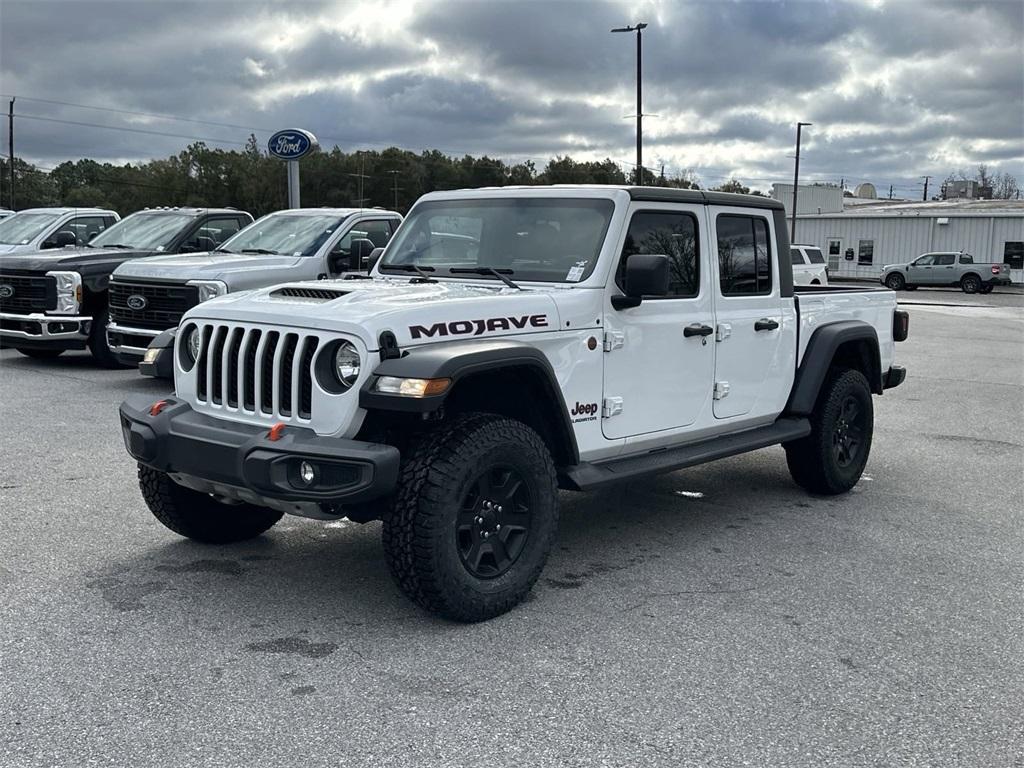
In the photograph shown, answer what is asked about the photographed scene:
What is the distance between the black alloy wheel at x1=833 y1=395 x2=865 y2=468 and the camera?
271 inches

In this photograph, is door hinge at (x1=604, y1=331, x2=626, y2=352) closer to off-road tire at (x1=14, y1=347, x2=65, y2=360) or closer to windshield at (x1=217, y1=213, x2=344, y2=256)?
windshield at (x1=217, y1=213, x2=344, y2=256)

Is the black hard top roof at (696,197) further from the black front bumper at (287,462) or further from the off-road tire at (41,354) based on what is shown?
the off-road tire at (41,354)

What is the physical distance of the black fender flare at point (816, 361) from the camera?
650 cm

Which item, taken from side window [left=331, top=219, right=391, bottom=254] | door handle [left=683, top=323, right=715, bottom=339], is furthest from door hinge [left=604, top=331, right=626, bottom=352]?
side window [left=331, top=219, right=391, bottom=254]

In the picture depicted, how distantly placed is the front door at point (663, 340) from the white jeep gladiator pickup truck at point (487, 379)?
0.01m

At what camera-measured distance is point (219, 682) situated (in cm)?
388

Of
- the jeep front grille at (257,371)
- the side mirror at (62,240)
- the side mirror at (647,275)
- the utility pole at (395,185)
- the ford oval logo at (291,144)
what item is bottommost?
the jeep front grille at (257,371)

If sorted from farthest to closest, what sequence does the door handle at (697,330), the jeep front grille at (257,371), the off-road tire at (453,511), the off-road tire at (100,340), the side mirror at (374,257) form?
1. the off-road tire at (100,340)
2. the side mirror at (374,257)
3. the door handle at (697,330)
4. the jeep front grille at (257,371)
5. the off-road tire at (453,511)

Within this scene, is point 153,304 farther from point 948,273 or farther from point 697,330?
point 948,273

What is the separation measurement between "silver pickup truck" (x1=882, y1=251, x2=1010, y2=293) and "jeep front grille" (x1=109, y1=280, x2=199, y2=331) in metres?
36.4

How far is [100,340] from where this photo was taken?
12359 millimetres

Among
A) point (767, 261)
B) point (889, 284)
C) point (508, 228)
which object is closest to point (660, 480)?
point (767, 261)

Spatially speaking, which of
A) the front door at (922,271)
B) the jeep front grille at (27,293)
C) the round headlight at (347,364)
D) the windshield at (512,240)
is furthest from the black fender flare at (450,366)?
the front door at (922,271)

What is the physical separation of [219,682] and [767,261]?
4005 mm
